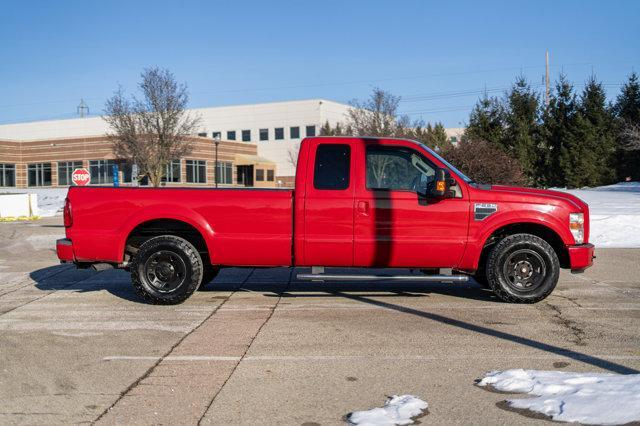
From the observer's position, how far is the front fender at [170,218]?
8.11m

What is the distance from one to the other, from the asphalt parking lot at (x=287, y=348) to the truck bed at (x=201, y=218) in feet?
2.37

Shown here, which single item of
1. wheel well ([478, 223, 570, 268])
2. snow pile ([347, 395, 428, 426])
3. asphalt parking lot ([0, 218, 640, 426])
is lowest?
asphalt parking lot ([0, 218, 640, 426])

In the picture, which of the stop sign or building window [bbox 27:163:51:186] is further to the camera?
building window [bbox 27:163:51:186]

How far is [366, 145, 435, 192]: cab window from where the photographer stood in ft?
26.5

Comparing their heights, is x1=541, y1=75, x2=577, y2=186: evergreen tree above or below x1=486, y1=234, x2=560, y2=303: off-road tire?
above

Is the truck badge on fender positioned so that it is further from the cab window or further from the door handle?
the door handle

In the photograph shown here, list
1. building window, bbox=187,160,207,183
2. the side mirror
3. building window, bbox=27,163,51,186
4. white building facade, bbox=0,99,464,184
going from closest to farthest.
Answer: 1. the side mirror
2. building window, bbox=187,160,207,183
3. building window, bbox=27,163,51,186
4. white building facade, bbox=0,99,464,184

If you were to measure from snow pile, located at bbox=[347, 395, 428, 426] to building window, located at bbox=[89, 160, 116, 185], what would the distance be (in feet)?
190

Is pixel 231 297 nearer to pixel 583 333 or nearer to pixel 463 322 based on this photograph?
pixel 463 322

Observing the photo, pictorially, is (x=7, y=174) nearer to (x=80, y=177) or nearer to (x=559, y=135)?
(x=80, y=177)

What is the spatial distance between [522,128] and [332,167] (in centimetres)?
1861

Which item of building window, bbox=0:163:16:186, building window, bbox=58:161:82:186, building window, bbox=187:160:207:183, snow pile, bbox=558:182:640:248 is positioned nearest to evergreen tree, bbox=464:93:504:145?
snow pile, bbox=558:182:640:248

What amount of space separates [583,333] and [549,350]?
93 cm

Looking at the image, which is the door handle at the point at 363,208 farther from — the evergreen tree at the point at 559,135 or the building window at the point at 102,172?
the building window at the point at 102,172
